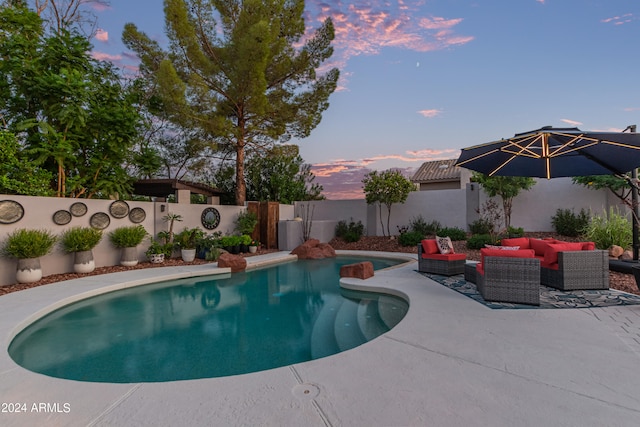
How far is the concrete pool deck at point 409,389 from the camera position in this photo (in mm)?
2086

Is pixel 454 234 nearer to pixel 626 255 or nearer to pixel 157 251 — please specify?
pixel 626 255

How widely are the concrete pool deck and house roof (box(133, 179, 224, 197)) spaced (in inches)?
371

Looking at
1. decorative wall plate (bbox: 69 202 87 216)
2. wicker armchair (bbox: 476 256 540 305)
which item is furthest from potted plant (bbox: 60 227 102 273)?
wicker armchair (bbox: 476 256 540 305)

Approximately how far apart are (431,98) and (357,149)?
604 cm

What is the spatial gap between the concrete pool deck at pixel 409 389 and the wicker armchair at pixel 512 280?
89cm

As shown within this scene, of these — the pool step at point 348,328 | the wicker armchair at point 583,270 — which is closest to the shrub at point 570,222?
the wicker armchair at point 583,270

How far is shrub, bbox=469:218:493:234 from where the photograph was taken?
1191 centimetres

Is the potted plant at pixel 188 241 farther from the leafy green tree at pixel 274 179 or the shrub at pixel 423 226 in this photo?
the shrub at pixel 423 226

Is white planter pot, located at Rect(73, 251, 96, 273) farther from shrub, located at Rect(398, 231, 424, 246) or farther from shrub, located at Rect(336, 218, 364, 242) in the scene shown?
shrub, located at Rect(398, 231, 424, 246)

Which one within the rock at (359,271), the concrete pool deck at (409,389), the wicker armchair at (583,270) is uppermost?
the wicker armchair at (583,270)

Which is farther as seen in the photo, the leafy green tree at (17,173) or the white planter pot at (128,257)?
the white planter pot at (128,257)

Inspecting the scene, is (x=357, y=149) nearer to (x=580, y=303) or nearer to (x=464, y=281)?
(x=464, y=281)

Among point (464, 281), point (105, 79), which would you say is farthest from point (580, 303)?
point (105, 79)

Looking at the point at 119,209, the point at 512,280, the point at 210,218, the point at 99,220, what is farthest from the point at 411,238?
the point at 99,220
